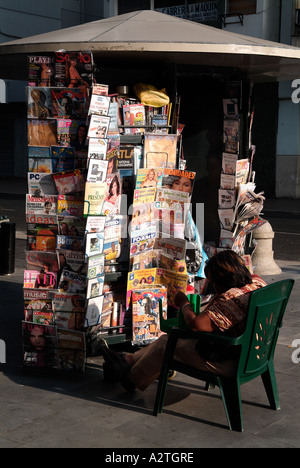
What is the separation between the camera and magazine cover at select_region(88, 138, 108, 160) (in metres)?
4.71

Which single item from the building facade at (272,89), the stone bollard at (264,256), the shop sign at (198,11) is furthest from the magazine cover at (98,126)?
the shop sign at (198,11)

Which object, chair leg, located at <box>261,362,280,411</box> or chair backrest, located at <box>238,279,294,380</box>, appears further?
chair leg, located at <box>261,362,280,411</box>

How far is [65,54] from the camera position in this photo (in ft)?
15.5

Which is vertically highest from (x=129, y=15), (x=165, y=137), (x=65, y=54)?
(x=129, y=15)

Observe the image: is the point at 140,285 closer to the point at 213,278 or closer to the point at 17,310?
the point at 213,278

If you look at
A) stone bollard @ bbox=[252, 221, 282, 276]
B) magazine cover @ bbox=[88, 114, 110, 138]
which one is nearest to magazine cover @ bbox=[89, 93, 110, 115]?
magazine cover @ bbox=[88, 114, 110, 138]

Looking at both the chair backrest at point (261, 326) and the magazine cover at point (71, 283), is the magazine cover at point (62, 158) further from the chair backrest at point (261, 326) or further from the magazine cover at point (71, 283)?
the chair backrest at point (261, 326)

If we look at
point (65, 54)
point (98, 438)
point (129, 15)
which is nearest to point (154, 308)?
point (98, 438)

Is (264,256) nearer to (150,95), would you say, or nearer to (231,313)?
(150,95)

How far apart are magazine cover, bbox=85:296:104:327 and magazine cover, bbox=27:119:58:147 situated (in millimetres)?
1206

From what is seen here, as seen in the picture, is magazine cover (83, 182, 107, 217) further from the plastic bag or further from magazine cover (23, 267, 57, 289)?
the plastic bag

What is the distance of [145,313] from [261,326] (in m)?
1.57
